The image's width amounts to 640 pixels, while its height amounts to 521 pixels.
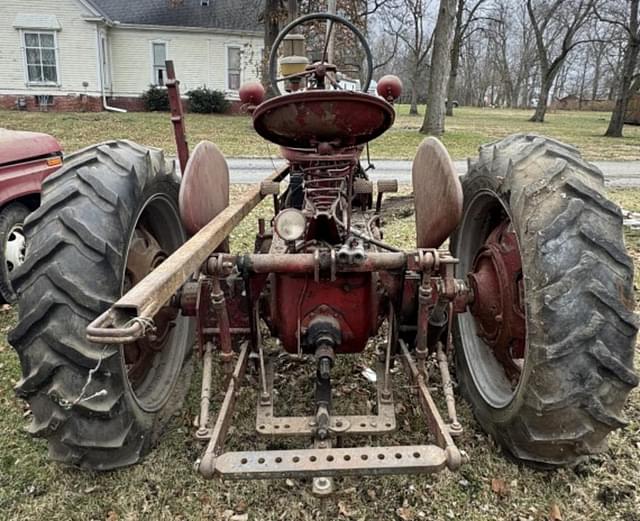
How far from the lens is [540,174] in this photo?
2455 millimetres

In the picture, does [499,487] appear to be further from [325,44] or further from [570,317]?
[325,44]

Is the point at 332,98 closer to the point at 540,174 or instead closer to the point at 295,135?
the point at 295,135

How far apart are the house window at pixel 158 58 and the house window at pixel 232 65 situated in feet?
9.84

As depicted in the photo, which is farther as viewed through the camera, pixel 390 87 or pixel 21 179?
pixel 21 179

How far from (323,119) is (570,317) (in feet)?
4.37

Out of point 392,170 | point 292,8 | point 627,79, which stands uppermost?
point 292,8

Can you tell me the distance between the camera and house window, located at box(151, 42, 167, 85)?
2623 cm

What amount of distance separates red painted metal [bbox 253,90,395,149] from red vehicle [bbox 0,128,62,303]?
2396 mm

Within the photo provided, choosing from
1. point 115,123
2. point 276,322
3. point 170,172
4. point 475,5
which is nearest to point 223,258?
point 276,322

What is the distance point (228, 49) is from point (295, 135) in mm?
26516

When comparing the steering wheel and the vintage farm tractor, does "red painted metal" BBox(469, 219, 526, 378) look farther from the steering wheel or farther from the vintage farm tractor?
the steering wheel

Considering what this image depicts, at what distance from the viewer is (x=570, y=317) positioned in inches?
86.5

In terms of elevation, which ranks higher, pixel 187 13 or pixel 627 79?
pixel 187 13

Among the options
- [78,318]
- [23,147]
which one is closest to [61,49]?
[23,147]
